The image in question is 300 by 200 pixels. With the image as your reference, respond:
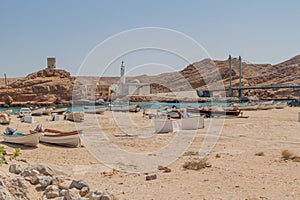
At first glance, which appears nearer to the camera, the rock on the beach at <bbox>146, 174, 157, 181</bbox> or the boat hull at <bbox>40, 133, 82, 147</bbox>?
the rock on the beach at <bbox>146, 174, 157, 181</bbox>

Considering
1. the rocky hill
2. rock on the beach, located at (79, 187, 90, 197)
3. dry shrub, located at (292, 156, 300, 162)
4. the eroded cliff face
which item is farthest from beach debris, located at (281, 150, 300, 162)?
the eroded cliff face

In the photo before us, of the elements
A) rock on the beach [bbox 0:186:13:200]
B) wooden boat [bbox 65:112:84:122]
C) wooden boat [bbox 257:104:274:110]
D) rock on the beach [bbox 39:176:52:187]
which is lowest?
rock on the beach [bbox 39:176:52:187]

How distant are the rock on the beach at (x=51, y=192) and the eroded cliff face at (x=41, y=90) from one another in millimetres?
91027

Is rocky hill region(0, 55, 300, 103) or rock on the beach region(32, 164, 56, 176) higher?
rocky hill region(0, 55, 300, 103)

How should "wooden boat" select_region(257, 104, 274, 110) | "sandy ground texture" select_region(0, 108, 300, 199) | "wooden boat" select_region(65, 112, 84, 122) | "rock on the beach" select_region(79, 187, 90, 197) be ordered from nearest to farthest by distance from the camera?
"rock on the beach" select_region(79, 187, 90, 197)
"sandy ground texture" select_region(0, 108, 300, 199)
"wooden boat" select_region(65, 112, 84, 122)
"wooden boat" select_region(257, 104, 274, 110)

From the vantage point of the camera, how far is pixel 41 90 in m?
98.4

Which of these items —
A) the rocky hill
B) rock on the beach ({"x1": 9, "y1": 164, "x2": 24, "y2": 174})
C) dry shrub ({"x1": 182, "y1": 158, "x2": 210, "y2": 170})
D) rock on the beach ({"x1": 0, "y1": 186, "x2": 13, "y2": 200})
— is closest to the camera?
rock on the beach ({"x1": 0, "y1": 186, "x2": 13, "y2": 200})

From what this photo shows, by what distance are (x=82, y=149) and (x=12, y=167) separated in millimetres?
5451

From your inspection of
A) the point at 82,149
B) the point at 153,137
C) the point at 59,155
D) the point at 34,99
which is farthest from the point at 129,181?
the point at 34,99

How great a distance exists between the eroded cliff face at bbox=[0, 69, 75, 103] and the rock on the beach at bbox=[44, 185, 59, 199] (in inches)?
3584

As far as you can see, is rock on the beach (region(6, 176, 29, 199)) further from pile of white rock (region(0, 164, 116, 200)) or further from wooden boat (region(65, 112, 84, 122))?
wooden boat (region(65, 112, 84, 122))

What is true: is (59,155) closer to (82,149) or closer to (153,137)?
(82,149)

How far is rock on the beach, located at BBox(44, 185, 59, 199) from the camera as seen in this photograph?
6.08 meters

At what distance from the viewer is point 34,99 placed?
9612 centimetres
